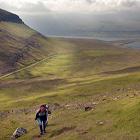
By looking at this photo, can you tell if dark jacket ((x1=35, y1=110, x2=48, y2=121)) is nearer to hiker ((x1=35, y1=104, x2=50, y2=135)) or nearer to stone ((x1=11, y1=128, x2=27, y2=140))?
hiker ((x1=35, y1=104, x2=50, y2=135))

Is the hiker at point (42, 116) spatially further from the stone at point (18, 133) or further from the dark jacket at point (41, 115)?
the stone at point (18, 133)

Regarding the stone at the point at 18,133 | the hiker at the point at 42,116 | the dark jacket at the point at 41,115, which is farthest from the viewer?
the stone at the point at 18,133

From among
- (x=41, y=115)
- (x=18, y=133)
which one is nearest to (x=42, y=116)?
(x=41, y=115)

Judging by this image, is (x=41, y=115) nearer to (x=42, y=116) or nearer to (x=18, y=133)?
(x=42, y=116)

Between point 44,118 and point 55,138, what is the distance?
3001mm

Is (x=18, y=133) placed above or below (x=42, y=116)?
below

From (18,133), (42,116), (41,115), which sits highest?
(41,115)

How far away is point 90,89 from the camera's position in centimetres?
13450

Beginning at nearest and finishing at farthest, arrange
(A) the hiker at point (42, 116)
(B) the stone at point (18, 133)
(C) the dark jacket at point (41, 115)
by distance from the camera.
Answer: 1. (A) the hiker at point (42, 116)
2. (C) the dark jacket at point (41, 115)
3. (B) the stone at point (18, 133)

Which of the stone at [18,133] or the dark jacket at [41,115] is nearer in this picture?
the dark jacket at [41,115]

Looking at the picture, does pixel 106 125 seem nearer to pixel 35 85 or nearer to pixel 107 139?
pixel 107 139

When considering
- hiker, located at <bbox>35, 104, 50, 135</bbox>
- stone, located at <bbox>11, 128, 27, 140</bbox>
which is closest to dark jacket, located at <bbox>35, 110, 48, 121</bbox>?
hiker, located at <bbox>35, 104, 50, 135</bbox>

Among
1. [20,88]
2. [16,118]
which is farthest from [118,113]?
[20,88]

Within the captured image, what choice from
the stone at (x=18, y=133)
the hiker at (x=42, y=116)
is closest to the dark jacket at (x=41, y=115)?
the hiker at (x=42, y=116)
